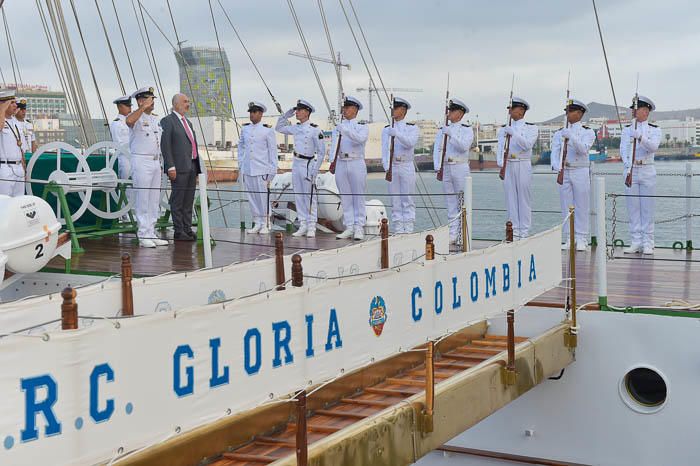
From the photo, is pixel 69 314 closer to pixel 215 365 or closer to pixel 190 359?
pixel 190 359

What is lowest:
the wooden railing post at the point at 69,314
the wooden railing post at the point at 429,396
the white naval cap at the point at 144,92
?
the wooden railing post at the point at 429,396

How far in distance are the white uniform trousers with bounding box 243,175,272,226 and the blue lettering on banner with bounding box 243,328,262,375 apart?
25.1 feet

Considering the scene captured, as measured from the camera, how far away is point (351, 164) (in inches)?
413

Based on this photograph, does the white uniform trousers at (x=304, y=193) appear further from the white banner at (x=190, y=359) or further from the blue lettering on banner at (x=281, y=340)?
the blue lettering on banner at (x=281, y=340)

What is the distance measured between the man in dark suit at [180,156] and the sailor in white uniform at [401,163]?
2.01 metres

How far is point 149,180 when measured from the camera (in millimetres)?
9617

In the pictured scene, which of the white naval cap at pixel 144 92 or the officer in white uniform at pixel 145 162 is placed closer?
the white naval cap at pixel 144 92

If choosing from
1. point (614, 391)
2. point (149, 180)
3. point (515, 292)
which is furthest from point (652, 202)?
point (149, 180)

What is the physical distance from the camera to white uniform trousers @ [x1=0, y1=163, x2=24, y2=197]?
8.73 m

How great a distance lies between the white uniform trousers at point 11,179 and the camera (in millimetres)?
8727

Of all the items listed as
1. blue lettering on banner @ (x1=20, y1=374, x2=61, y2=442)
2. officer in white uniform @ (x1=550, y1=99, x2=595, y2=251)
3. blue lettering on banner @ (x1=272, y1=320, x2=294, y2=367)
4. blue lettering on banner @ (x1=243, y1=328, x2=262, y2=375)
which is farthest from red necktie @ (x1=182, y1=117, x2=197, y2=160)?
blue lettering on banner @ (x1=20, y1=374, x2=61, y2=442)

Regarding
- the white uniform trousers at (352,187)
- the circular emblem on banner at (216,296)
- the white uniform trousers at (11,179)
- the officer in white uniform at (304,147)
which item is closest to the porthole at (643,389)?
the circular emblem on banner at (216,296)

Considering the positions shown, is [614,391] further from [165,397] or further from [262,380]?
[165,397]

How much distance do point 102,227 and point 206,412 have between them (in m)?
7.57
